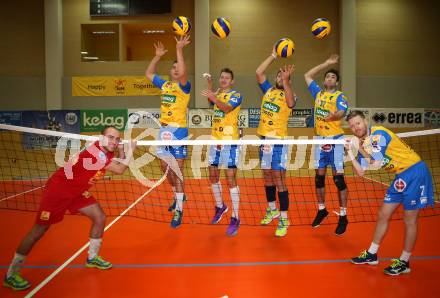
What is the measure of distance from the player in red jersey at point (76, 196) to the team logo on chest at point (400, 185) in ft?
9.92

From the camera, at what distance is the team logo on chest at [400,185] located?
4215 mm

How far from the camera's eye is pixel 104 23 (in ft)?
64.4

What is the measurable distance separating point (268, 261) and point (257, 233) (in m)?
1.27

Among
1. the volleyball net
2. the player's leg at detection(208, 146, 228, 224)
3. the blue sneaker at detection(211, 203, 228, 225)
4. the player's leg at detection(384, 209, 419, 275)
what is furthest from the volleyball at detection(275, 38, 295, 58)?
the player's leg at detection(384, 209, 419, 275)

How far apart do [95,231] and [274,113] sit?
3220mm

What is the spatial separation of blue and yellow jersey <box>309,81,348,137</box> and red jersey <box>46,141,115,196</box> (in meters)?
3.42

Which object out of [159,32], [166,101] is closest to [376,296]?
[166,101]

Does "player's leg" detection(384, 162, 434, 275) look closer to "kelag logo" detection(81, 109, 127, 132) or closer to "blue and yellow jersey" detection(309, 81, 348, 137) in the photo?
"blue and yellow jersey" detection(309, 81, 348, 137)

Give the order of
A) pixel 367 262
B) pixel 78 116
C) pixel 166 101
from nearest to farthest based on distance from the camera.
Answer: pixel 367 262
pixel 166 101
pixel 78 116

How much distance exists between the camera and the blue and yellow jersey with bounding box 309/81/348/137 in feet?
19.3

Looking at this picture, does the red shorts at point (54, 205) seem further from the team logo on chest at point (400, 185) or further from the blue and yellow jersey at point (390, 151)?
the team logo on chest at point (400, 185)

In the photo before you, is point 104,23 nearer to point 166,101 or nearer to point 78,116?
point 78,116

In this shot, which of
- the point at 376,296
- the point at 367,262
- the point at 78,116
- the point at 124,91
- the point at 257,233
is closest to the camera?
the point at 376,296

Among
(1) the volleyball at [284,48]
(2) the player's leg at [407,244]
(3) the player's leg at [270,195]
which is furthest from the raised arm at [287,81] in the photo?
(2) the player's leg at [407,244]
